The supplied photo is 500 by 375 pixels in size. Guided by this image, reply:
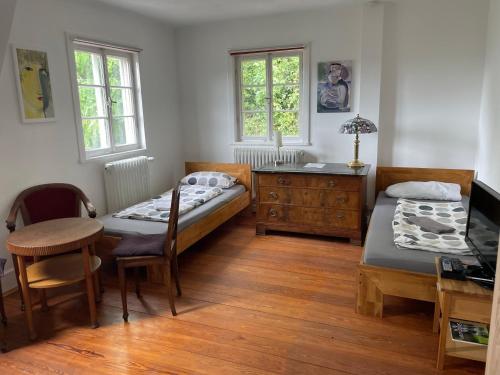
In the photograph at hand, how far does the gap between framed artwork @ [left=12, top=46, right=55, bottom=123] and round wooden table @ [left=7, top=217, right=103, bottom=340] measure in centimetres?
97

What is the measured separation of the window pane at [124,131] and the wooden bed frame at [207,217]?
3.06 ft

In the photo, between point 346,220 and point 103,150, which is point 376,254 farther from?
point 103,150

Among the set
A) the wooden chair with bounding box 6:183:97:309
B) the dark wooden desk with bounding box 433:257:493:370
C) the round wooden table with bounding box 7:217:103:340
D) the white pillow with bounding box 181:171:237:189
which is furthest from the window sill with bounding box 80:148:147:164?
the dark wooden desk with bounding box 433:257:493:370

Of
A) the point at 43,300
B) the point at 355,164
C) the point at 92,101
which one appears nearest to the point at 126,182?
the point at 92,101

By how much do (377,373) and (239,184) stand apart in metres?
3.00

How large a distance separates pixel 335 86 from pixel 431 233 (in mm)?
2070

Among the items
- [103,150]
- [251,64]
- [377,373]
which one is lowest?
[377,373]

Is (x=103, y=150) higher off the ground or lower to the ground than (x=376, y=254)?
higher

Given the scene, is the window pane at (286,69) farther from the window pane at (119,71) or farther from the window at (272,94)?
the window pane at (119,71)

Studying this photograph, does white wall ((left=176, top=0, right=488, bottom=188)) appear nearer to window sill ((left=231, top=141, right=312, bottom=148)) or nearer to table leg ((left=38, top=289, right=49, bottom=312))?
window sill ((left=231, top=141, right=312, bottom=148))

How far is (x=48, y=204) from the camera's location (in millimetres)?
3039

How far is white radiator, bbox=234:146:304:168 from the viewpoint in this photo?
4.37m

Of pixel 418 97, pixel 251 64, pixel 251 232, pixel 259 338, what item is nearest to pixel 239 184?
pixel 251 232

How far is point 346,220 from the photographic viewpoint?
3688 millimetres
